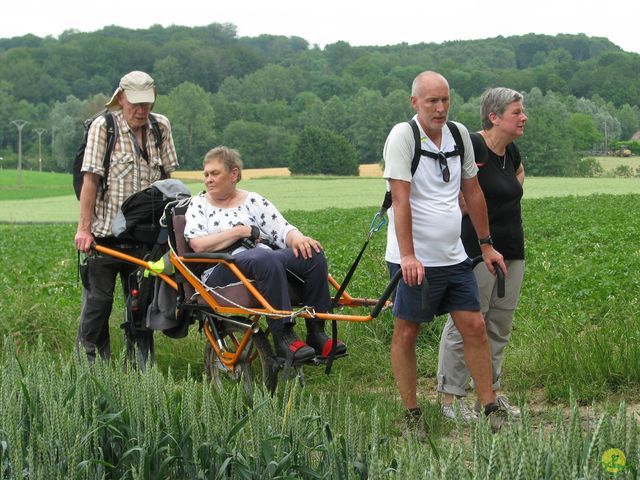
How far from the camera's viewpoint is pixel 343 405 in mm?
5980

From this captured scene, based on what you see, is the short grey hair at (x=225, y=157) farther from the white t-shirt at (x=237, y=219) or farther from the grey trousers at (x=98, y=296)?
the grey trousers at (x=98, y=296)

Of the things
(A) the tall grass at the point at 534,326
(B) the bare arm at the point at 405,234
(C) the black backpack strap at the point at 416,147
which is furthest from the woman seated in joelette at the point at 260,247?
(C) the black backpack strap at the point at 416,147

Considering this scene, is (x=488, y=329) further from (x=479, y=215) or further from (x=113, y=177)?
(x=113, y=177)

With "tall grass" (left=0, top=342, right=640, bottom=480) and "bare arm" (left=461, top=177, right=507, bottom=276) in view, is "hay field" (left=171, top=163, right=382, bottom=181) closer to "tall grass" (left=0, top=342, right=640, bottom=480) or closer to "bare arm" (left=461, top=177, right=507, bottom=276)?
"bare arm" (left=461, top=177, right=507, bottom=276)

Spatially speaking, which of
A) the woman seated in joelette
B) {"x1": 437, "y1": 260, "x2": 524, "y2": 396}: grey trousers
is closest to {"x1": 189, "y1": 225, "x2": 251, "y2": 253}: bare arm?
the woman seated in joelette

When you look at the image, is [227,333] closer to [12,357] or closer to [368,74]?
[12,357]

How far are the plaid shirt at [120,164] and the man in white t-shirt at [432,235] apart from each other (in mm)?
2256

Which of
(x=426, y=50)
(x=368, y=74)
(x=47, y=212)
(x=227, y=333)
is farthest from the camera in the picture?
(x=426, y=50)

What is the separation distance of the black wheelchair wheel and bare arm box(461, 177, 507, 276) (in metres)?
1.41

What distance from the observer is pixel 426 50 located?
13150 centimetres

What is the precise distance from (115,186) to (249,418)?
390 centimetres

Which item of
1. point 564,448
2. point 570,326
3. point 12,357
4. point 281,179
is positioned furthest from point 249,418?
point 281,179

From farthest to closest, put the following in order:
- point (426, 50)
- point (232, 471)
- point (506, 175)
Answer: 1. point (426, 50)
2. point (506, 175)
3. point (232, 471)

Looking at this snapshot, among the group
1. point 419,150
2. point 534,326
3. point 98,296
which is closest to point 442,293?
point 419,150
